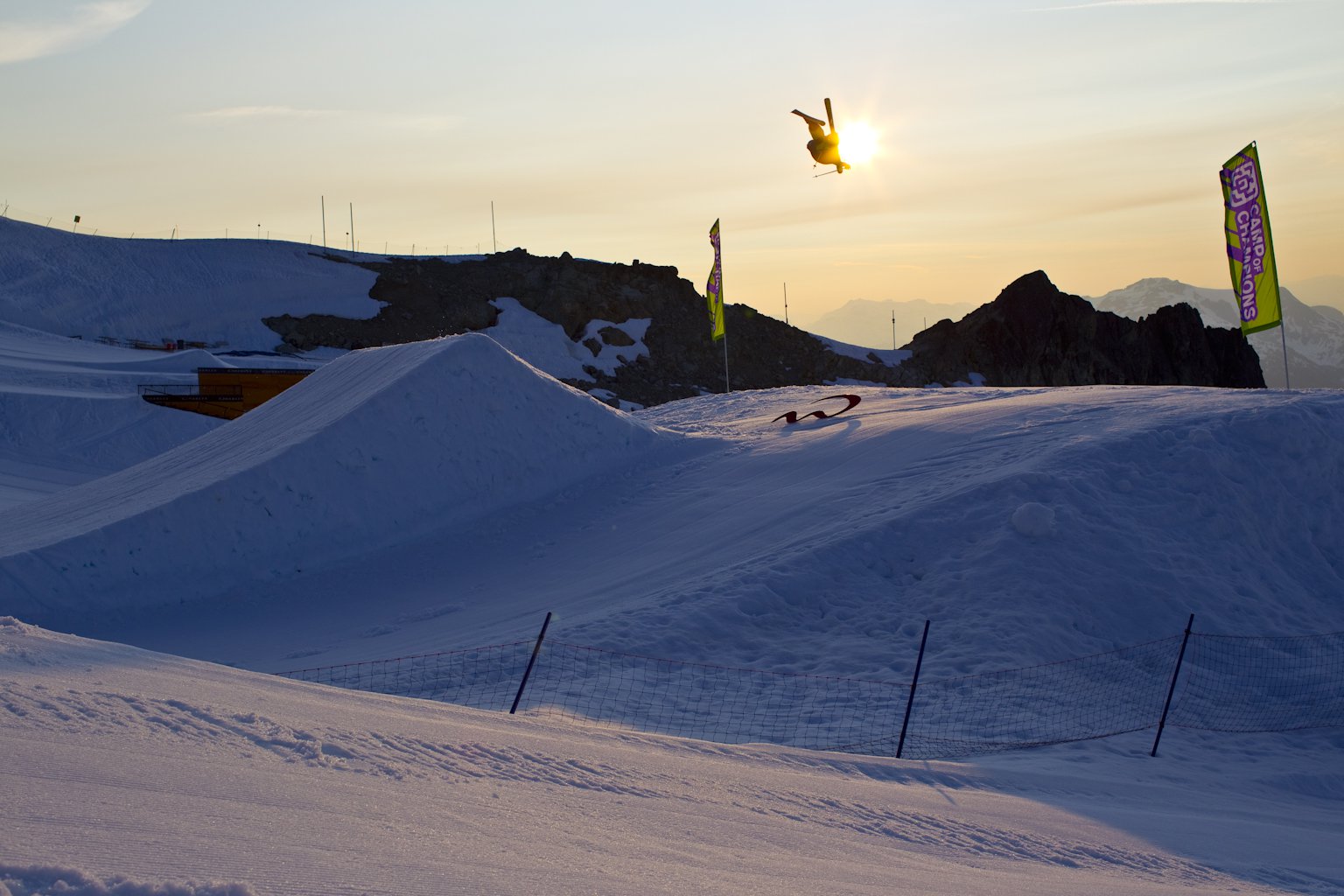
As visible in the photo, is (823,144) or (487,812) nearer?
(487,812)

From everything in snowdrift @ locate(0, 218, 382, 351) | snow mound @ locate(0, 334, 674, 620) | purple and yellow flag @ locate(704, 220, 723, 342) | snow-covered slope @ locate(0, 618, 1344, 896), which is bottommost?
snow-covered slope @ locate(0, 618, 1344, 896)

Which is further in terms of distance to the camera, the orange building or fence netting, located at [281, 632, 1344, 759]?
the orange building

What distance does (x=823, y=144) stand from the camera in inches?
835

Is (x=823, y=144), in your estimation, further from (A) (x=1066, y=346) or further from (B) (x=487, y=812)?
(A) (x=1066, y=346)

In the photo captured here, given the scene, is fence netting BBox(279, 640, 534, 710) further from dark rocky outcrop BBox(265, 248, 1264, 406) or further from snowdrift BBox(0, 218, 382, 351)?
snowdrift BBox(0, 218, 382, 351)

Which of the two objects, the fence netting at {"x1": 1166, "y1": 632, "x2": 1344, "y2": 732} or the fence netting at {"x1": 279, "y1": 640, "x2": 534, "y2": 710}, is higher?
the fence netting at {"x1": 279, "y1": 640, "x2": 534, "y2": 710}

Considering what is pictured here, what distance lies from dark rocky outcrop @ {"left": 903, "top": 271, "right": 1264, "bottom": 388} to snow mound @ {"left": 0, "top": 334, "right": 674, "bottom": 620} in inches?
2137

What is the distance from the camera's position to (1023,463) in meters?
15.9

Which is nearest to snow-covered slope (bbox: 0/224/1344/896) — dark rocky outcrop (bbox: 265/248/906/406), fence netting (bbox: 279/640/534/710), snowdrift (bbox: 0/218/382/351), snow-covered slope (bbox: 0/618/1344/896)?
snow-covered slope (bbox: 0/618/1344/896)

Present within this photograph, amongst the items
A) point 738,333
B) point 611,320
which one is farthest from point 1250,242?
point 738,333

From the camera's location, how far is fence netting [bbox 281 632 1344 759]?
1054 centimetres

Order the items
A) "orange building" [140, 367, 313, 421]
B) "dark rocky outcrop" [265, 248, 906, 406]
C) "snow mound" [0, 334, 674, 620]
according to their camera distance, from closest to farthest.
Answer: "snow mound" [0, 334, 674, 620], "orange building" [140, 367, 313, 421], "dark rocky outcrop" [265, 248, 906, 406]

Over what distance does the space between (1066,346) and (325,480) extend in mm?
65507

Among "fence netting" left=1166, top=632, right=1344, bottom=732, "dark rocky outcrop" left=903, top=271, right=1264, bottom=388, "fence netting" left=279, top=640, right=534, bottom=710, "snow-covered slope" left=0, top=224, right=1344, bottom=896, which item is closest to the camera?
"snow-covered slope" left=0, top=224, right=1344, bottom=896
